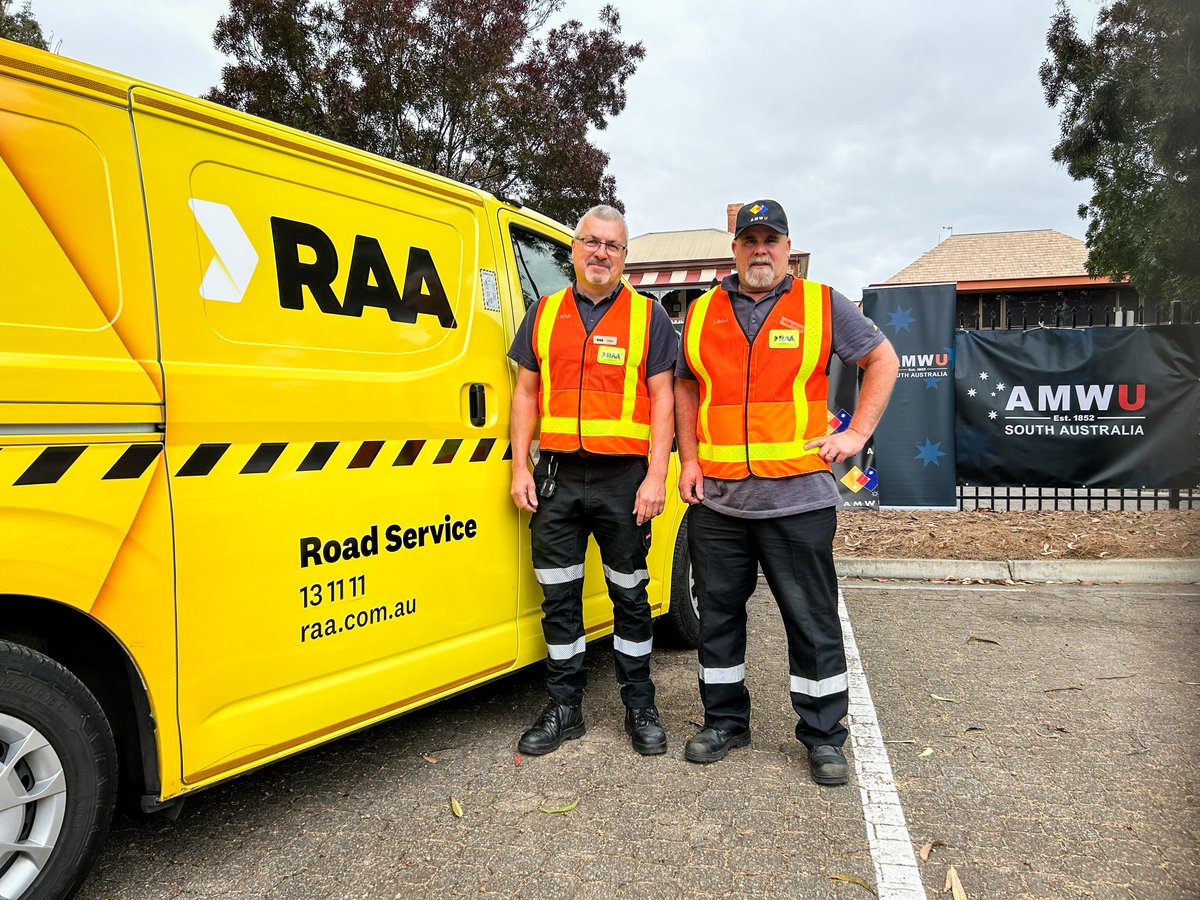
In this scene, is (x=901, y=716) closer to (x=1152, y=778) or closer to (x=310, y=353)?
(x=1152, y=778)

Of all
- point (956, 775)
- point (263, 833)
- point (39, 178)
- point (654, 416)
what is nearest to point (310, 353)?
point (39, 178)

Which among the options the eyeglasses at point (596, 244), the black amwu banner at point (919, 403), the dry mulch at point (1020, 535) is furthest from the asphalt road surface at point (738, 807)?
the black amwu banner at point (919, 403)

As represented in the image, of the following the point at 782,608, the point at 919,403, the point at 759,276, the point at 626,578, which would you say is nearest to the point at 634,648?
the point at 626,578

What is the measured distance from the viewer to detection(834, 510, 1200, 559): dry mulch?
20.6ft

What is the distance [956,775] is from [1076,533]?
15.9ft

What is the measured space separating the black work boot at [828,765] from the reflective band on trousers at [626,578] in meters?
0.88

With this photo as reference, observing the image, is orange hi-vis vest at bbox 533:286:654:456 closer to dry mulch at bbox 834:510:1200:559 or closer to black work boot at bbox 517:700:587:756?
black work boot at bbox 517:700:587:756

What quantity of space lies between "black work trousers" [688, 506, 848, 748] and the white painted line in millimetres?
179

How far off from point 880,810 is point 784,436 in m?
1.27

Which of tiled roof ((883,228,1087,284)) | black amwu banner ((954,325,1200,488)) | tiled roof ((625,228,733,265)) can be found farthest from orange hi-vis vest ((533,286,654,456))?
tiled roof ((883,228,1087,284))

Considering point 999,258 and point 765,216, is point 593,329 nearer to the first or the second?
point 765,216

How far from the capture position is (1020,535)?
22.0ft

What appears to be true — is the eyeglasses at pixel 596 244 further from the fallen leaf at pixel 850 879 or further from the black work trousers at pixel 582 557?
the fallen leaf at pixel 850 879

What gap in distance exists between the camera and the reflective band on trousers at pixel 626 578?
→ 3.13 metres
